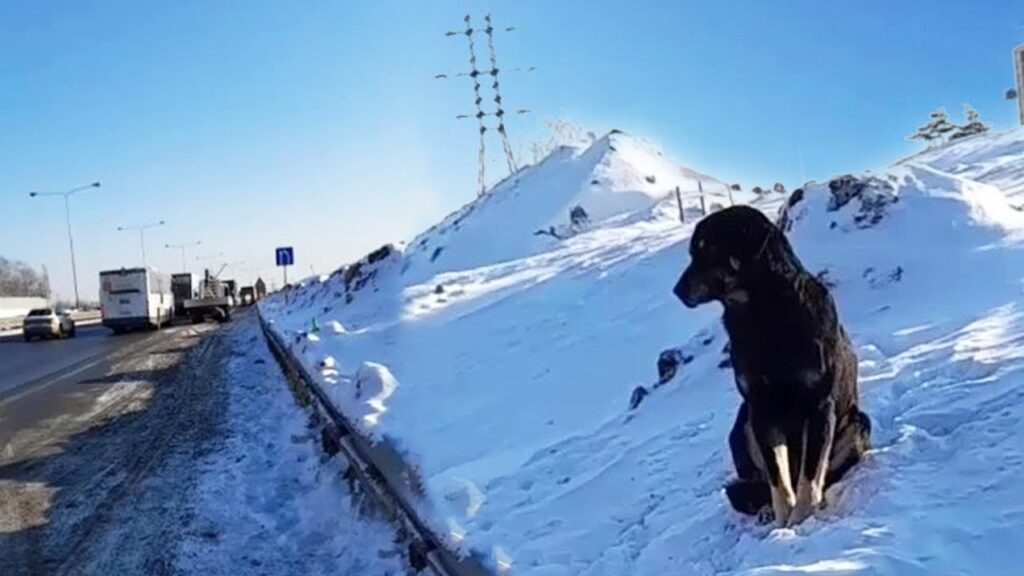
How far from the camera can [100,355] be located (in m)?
30.5

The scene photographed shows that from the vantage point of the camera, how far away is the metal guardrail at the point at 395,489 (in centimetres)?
595

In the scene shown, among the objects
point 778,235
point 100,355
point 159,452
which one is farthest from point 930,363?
point 100,355

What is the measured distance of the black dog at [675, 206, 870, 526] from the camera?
4258 mm

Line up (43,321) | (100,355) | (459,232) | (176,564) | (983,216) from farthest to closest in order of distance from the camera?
(43,321), (459,232), (100,355), (983,216), (176,564)

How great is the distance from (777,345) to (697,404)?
9.98 ft

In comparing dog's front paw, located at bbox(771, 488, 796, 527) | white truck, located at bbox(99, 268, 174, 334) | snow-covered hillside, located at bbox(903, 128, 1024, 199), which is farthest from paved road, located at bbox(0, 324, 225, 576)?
white truck, located at bbox(99, 268, 174, 334)

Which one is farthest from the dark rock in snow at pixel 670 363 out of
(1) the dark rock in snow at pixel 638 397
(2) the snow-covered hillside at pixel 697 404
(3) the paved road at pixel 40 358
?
(3) the paved road at pixel 40 358

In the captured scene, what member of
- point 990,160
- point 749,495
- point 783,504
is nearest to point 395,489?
point 749,495

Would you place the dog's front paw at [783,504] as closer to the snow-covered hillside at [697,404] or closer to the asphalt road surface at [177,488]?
the snow-covered hillside at [697,404]

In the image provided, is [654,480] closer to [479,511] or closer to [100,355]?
[479,511]

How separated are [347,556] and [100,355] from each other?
25225mm

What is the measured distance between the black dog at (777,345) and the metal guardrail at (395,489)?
184 centimetres

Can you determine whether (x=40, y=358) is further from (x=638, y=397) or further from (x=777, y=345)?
(x=777, y=345)

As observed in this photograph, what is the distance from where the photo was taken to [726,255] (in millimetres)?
4234
